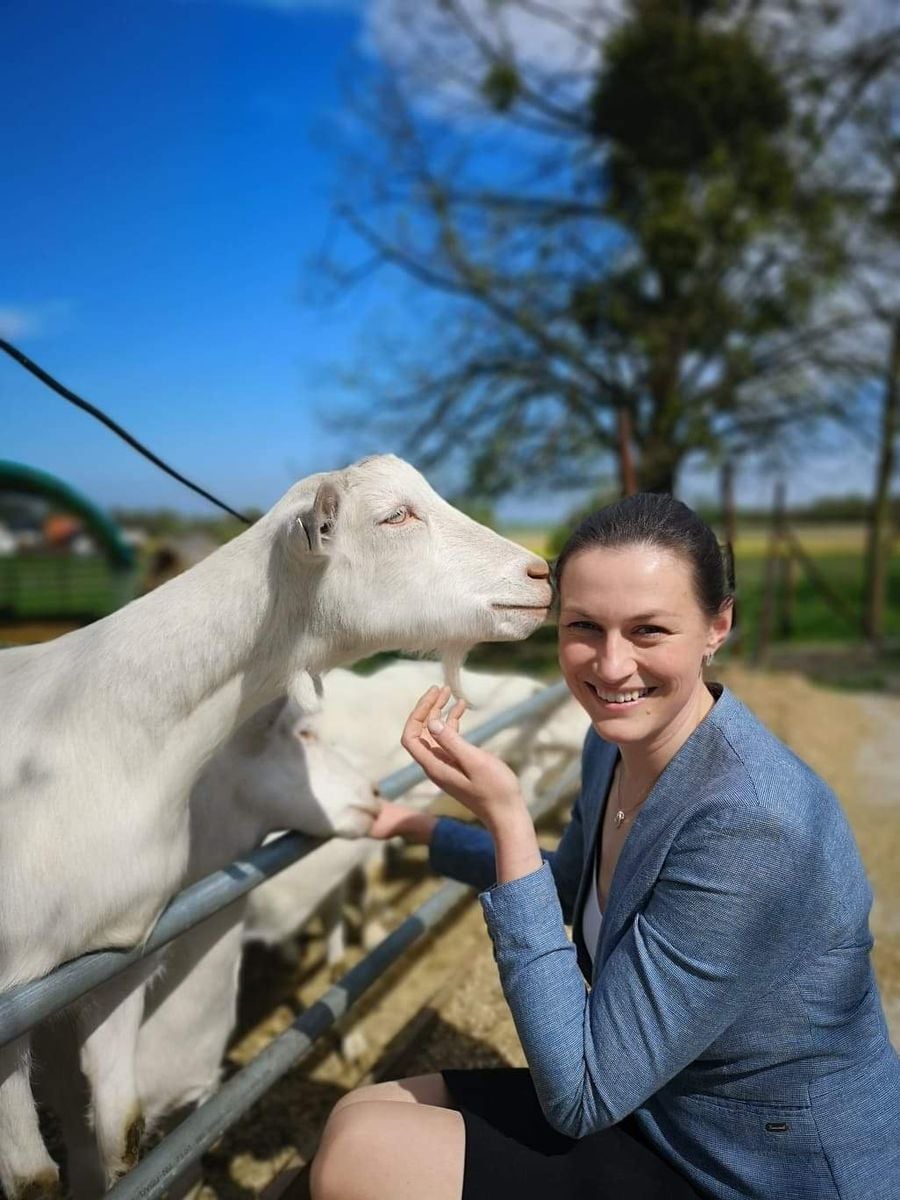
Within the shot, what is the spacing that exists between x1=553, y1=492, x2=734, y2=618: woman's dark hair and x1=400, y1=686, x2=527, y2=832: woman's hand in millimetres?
338

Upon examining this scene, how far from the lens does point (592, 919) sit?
169 centimetres

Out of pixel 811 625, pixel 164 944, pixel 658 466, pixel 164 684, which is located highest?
pixel 658 466

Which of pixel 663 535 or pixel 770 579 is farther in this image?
pixel 770 579

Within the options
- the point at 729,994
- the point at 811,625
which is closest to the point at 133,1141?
the point at 729,994

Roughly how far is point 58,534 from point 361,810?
816 inches

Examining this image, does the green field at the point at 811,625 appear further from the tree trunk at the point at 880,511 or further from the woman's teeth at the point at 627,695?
the woman's teeth at the point at 627,695

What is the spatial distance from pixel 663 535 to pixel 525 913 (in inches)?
23.9

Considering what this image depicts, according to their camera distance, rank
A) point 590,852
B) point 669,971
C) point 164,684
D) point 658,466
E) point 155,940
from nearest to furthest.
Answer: point 669,971 → point 155,940 → point 164,684 → point 590,852 → point 658,466

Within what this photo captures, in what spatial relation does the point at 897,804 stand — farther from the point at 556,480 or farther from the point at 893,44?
the point at 893,44

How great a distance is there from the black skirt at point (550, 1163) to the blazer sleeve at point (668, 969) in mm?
157

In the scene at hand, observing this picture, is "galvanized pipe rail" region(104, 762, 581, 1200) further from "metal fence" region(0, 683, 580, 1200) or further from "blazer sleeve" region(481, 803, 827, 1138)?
"blazer sleeve" region(481, 803, 827, 1138)

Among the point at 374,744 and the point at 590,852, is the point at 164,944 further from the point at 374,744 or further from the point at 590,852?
the point at 374,744

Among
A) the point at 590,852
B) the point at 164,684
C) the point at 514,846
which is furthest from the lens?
the point at 590,852

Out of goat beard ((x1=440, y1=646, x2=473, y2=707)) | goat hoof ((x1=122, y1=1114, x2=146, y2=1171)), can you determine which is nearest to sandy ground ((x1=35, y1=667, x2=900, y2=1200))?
goat hoof ((x1=122, y1=1114, x2=146, y2=1171))
